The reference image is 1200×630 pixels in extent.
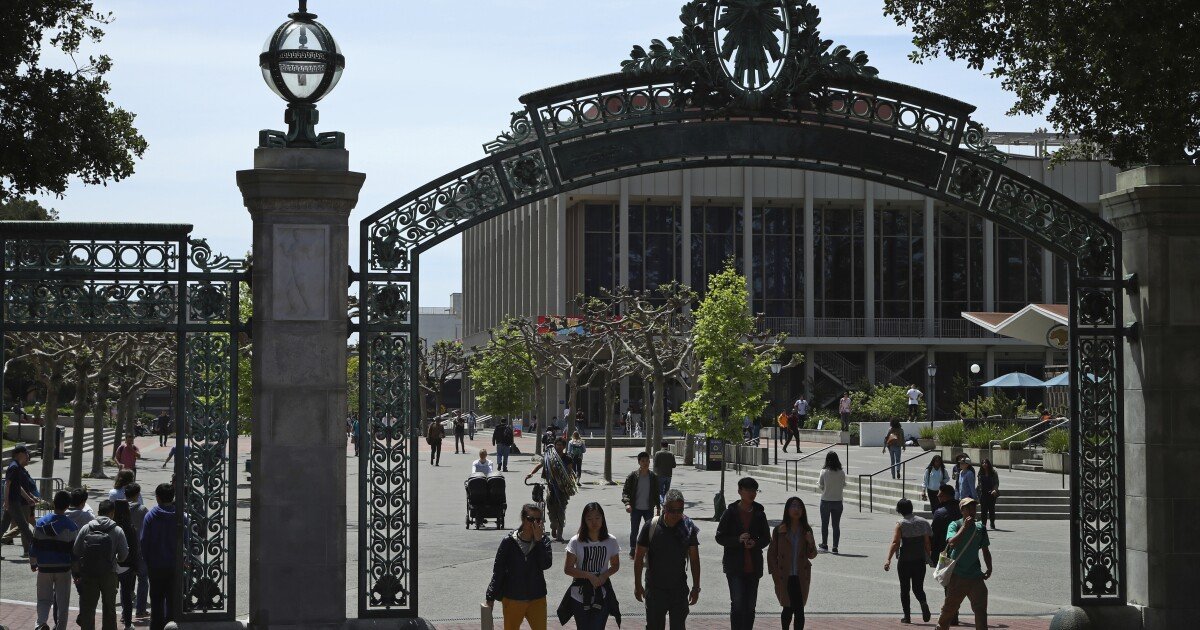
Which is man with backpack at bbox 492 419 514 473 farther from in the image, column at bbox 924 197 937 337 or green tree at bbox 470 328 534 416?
column at bbox 924 197 937 337

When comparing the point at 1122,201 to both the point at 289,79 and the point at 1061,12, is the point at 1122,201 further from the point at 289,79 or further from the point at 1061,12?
the point at 289,79

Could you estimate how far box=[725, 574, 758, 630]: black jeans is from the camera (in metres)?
11.2

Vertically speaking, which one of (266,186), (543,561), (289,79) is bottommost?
(543,561)

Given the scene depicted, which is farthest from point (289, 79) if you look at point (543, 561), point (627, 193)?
point (627, 193)

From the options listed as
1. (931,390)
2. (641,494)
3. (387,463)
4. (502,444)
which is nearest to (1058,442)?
(502,444)

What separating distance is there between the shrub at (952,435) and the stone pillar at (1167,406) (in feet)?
88.6

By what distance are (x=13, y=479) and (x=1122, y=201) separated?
1282cm

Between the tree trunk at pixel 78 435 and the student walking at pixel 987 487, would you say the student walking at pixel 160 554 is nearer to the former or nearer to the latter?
the student walking at pixel 987 487

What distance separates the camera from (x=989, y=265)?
2724 inches

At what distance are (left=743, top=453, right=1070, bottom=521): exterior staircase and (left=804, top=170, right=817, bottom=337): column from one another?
3395cm

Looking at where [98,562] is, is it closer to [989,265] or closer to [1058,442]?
[1058,442]

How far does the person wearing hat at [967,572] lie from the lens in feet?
40.1

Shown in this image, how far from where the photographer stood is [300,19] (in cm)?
1105

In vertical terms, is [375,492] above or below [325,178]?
below
